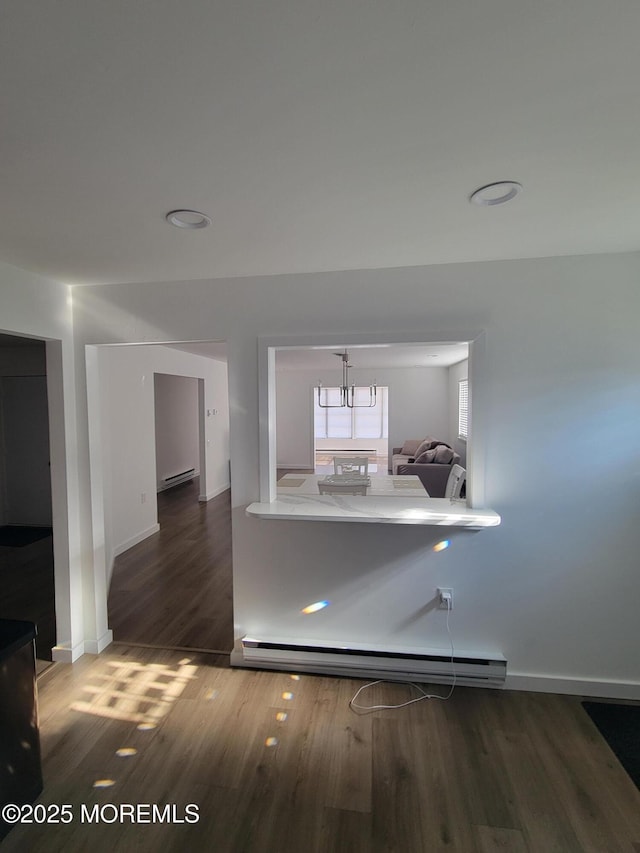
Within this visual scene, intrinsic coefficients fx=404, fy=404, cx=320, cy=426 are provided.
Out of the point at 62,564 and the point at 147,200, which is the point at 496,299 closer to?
the point at 147,200

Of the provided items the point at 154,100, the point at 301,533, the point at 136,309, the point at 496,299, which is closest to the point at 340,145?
the point at 154,100

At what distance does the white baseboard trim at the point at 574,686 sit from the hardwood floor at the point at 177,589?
1.76m

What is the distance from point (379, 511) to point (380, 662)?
0.90m

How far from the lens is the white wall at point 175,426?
24.7 feet

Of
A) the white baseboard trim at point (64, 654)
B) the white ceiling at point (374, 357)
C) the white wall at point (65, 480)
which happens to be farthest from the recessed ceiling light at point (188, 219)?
the white ceiling at point (374, 357)

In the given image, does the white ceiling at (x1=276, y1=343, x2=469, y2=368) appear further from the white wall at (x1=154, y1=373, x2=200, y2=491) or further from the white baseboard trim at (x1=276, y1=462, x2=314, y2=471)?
the white baseboard trim at (x1=276, y1=462, x2=314, y2=471)

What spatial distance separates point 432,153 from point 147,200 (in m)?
0.97

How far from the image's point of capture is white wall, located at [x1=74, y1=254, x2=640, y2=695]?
2.12 metres

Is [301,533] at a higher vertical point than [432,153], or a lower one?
lower

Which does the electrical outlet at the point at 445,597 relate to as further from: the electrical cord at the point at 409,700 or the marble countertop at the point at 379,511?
the marble countertop at the point at 379,511

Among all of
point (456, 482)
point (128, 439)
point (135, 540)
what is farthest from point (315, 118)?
point (135, 540)

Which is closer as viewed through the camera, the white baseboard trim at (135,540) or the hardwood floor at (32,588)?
the hardwood floor at (32,588)

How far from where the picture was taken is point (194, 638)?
9.12ft

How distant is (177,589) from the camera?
138 inches
